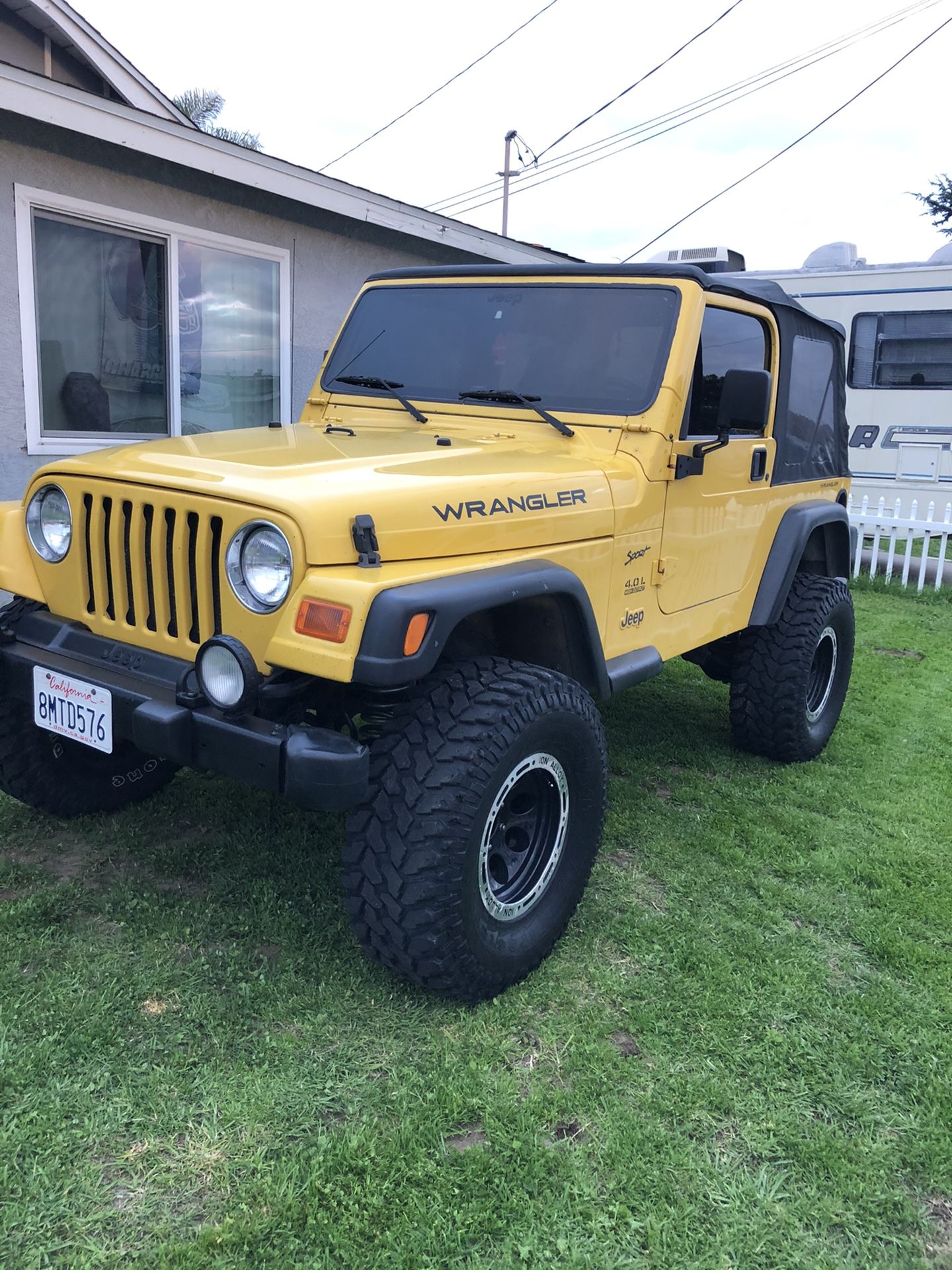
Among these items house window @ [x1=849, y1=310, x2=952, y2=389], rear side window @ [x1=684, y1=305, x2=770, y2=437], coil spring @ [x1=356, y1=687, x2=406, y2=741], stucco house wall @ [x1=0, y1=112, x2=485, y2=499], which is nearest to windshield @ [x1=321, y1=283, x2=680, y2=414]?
rear side window @ [x1=684, y1=305, x2=770, y2=437]

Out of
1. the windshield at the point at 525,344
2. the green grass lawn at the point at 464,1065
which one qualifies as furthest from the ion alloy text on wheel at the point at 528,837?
the windshield at the point at 525,344

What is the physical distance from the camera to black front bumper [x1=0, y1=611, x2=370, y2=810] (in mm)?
2195

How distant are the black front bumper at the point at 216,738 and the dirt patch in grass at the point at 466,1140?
784 millimetres

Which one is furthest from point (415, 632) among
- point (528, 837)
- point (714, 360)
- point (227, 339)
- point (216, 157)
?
point (227, 339)

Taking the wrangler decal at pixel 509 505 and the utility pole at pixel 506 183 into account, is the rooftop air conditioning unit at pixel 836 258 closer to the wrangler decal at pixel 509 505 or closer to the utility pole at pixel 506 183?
the wrangler decal at pixel 509 505

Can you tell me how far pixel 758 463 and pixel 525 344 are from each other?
1.15 metres

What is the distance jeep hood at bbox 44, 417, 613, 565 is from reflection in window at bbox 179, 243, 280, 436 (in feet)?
11.1

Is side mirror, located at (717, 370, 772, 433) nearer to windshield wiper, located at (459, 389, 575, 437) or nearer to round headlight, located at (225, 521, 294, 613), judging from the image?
windshield wiper, located at (459, 389, 575, 437)

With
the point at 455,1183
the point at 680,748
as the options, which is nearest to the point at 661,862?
the point at 680,748

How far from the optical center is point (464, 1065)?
236 centimetres

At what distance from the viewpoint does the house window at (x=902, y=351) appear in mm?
9898

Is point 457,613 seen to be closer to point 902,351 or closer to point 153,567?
point 153,567

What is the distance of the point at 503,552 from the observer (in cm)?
268

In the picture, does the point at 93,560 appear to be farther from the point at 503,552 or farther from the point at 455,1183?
the point at 455,1183
